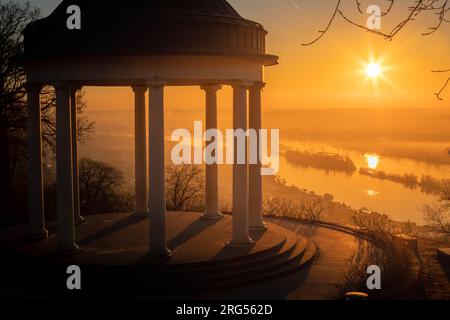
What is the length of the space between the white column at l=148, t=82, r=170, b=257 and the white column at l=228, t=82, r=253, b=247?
3.89 m

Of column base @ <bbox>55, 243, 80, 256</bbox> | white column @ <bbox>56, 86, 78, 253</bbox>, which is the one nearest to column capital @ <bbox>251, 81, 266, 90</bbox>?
white column @ <bbox>56, 86, 78, 253</bbox>

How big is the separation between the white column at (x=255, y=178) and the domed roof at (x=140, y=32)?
4960 millimetres

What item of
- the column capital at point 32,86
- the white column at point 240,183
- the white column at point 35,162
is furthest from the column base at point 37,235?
the white column at point 240,183

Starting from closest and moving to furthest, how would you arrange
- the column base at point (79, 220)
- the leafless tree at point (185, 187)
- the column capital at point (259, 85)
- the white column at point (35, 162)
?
the white column at point (35, 162) → the column capital at point (259, 85) → the column base at point (79, 220) → the leafless tree at point (185, 187)

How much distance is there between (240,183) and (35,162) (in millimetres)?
10597

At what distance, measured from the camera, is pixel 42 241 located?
31.4 meters

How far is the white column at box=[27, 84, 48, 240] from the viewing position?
101 feet

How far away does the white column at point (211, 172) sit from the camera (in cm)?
3731

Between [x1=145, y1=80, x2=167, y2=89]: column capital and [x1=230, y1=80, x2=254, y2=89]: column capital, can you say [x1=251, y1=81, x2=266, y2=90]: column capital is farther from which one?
[x1=145, y1=80, x2=167, y2=89]: column capital

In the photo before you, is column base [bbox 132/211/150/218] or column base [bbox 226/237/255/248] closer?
column base [bbox 226/237/255/248]

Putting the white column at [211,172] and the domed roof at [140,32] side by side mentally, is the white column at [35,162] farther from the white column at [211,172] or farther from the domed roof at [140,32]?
the white column at [211,172]

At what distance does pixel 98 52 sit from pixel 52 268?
31.8 feet
